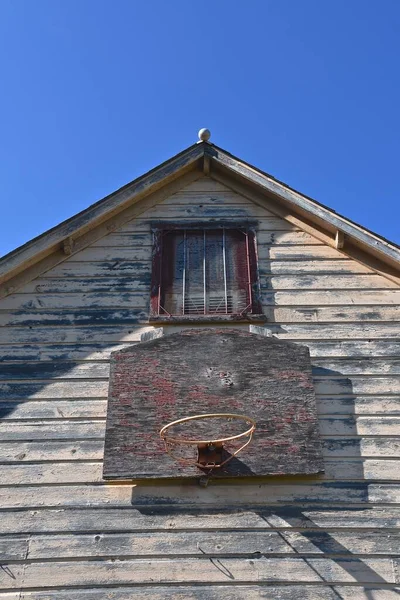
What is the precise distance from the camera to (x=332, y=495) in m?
6.52

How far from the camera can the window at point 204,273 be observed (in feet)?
26.7

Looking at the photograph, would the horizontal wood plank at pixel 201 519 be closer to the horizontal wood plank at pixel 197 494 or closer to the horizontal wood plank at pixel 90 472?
the horizontal wood plank at pixel 197 494

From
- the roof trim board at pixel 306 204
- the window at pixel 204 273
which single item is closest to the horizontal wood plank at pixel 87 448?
the window at pixel 204 273

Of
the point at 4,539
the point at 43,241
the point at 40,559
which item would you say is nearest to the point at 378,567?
the point at 40,559

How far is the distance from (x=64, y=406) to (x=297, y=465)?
99.3 inches

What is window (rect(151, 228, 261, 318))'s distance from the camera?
320 inches

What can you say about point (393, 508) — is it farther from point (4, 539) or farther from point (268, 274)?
point (4, 539)

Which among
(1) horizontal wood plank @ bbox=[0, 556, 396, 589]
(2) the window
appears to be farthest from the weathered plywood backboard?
(1) horizontal wood plank @ bbox=[0, 556, 396, 589]

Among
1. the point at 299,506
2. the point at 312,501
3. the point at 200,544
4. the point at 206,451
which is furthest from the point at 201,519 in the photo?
the point at 312,501

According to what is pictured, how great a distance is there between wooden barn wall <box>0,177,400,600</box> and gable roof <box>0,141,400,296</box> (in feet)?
0.62

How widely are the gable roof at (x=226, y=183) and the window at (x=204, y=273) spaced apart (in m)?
0.65

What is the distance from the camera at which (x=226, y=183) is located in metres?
9.45

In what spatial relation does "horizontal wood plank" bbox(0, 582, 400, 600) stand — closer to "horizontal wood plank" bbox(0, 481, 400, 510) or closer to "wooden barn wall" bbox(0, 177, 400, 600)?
"wooden barn wall" bbox(0, 177, 400, 600)

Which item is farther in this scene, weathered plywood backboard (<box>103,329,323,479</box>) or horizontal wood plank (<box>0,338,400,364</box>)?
horizontal wood plank (<box>0,338,400,364</box>)
